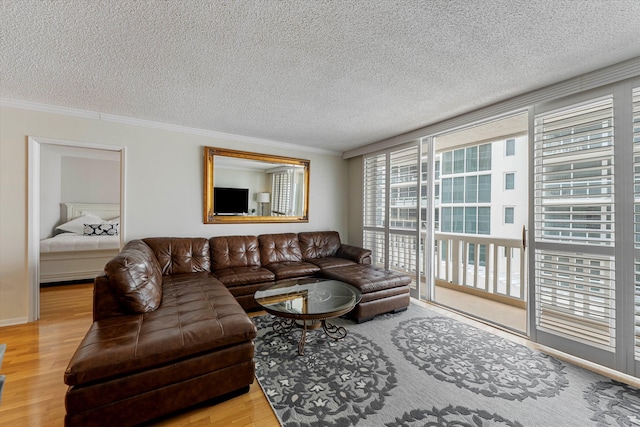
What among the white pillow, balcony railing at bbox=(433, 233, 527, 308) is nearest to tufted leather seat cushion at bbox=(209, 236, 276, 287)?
balcony railing at bbox=(433, 233, 527, 308)

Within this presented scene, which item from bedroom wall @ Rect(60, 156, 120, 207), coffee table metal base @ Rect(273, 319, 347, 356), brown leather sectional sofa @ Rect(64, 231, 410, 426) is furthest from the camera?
bedroom wall @ Rect(60, 156, 120, 207)

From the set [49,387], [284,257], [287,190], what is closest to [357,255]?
[284,257]

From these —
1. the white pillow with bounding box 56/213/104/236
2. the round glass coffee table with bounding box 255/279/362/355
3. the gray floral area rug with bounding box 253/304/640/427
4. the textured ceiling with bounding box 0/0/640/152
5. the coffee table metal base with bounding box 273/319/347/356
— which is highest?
the textured ceiling with bounding box 0/0/640/152

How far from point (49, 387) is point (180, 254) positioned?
1675mm

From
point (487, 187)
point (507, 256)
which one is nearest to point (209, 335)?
point (507, 256)

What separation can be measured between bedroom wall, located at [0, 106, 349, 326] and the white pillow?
2530 millimetres

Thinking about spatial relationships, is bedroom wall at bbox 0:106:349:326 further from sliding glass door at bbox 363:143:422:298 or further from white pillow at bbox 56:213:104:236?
white pillow at bbox 56:213:104:236

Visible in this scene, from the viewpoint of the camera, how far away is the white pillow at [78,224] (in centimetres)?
505

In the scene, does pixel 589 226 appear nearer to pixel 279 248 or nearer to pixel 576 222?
pixel 576 222

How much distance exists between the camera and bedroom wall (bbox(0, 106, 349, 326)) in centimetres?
286

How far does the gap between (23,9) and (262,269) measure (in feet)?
9.86

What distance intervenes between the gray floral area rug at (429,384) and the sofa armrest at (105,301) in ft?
3.88

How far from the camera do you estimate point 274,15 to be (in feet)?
5.06

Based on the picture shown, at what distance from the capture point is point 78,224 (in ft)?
16.9
